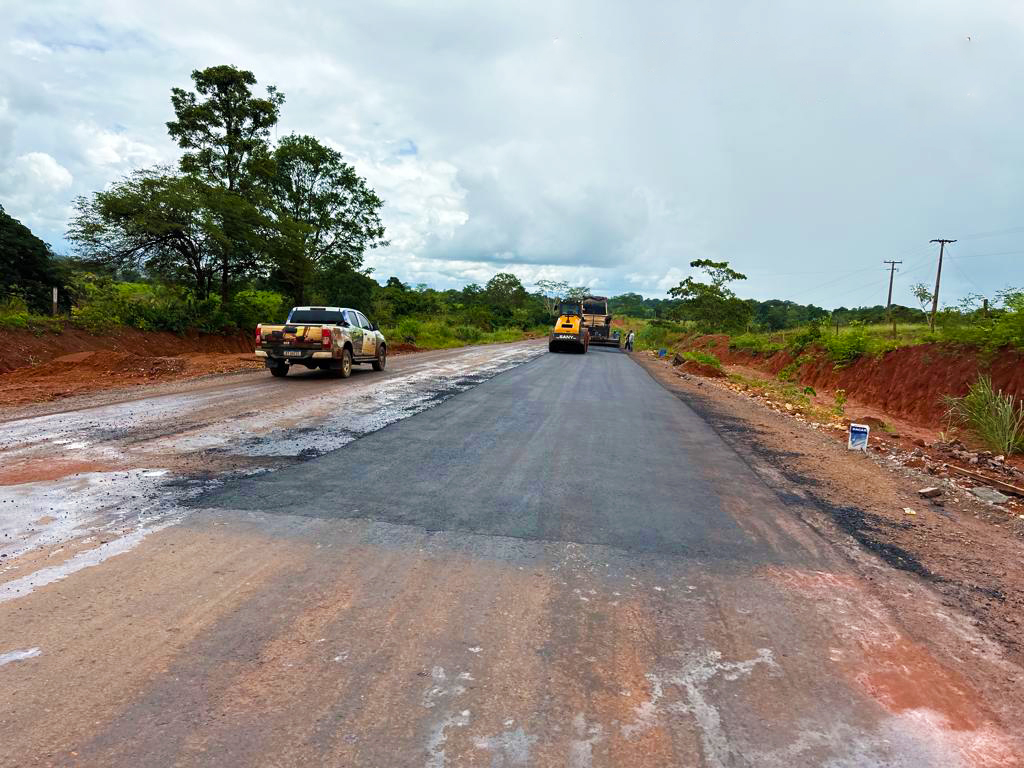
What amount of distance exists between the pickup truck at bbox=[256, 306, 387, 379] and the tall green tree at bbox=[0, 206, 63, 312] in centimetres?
2359

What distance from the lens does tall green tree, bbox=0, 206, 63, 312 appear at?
32.8 meters

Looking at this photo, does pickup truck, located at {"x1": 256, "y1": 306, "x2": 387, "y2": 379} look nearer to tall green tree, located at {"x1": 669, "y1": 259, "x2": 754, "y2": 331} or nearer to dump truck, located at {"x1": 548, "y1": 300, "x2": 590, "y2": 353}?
dump truck, located at {"x1": 548, "y1": 300, "x2": 590, "y2": 353}

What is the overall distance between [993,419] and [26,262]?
4367 cm

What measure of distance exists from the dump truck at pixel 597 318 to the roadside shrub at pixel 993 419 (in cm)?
3032

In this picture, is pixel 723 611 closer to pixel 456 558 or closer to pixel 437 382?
pixel 456 558

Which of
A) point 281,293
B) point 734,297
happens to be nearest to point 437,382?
point 281,293

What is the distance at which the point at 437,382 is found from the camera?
640 inches

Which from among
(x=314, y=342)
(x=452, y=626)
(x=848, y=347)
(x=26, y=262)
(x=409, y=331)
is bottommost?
(x=452, y=626)

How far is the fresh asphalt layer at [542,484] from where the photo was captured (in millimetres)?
5148

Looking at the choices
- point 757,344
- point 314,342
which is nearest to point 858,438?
point 314,342

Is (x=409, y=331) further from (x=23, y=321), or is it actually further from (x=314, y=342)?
(x=314, y=342)

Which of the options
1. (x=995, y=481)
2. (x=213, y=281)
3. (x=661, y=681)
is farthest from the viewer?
(x=213, y=281)

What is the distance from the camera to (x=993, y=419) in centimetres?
1060

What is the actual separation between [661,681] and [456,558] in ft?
5.96
